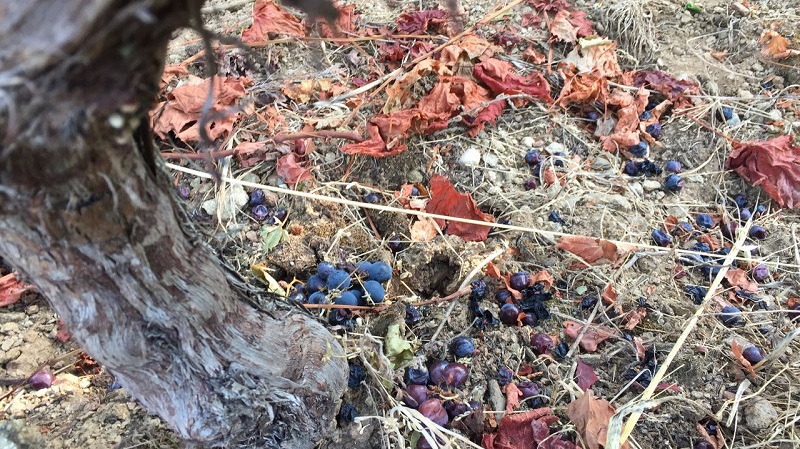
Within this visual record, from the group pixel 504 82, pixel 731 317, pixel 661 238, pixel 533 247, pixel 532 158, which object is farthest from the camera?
pixel 504 82

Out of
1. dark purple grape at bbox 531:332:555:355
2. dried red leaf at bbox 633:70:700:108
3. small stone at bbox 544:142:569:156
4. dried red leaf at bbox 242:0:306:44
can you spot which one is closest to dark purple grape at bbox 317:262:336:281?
dark purple grape at bbox 531:332:555:355

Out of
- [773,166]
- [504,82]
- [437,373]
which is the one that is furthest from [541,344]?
[773,166]

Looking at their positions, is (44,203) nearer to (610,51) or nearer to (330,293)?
(330,293)

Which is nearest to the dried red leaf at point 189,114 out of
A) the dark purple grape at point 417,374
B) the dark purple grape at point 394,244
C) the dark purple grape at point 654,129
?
the dark purple grape at point 394,244

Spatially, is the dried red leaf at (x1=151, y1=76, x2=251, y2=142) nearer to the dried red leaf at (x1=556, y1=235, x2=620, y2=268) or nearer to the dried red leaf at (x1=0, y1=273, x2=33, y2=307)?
the dried red leaf at (x1=0, y1=273, x2=33, y2=307)

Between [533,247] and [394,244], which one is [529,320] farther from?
[394,244]
